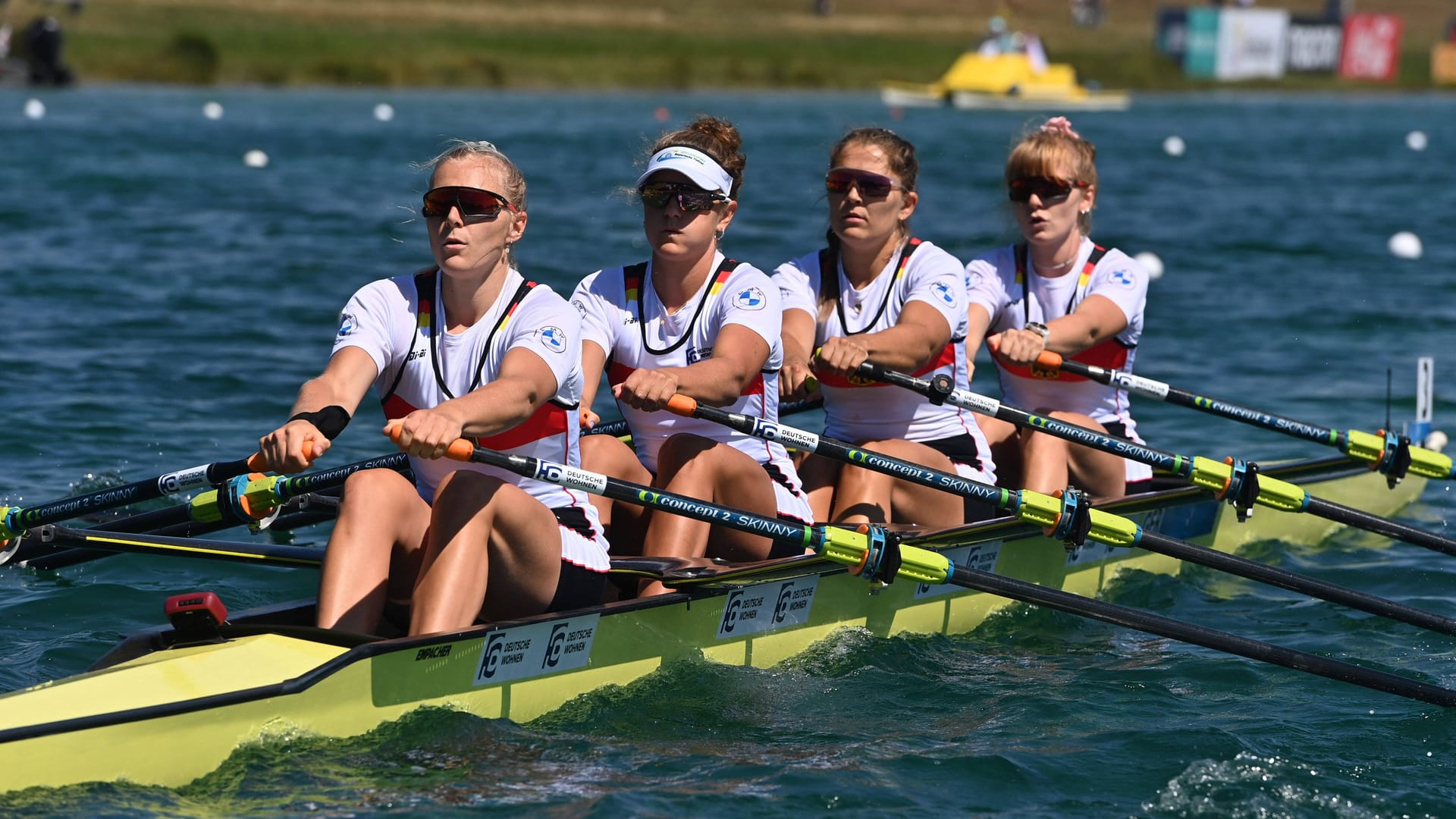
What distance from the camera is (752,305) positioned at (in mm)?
5098

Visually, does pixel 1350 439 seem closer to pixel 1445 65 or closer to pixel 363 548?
pixel 363 548

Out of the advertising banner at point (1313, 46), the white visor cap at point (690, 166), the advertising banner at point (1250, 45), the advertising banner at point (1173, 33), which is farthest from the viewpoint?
the advertising banner at point (1313, 46)

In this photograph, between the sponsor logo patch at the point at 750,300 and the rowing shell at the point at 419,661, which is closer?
the rowing shell at the point at 419,661

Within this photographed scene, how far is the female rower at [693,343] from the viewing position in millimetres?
5004

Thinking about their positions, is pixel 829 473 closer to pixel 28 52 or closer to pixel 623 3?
pixel 28 52

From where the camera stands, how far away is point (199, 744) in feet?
13.2

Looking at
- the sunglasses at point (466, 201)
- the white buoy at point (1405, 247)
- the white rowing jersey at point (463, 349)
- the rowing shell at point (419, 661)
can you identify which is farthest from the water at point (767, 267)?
Result: the sunglasses at point (466, 201)

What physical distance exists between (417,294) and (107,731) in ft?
4.67

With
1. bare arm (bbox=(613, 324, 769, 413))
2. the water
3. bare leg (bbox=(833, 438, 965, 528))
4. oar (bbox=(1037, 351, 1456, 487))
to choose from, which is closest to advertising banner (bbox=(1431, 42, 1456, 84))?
the water

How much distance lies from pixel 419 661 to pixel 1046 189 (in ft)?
10.8

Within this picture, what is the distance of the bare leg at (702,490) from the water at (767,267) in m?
0.41

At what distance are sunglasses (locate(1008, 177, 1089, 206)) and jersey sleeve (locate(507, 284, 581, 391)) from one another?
2.51 m

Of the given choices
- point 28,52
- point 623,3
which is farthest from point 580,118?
point 623,3

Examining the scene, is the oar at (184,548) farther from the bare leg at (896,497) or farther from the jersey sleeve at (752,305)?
the bare leg at (896,497)
